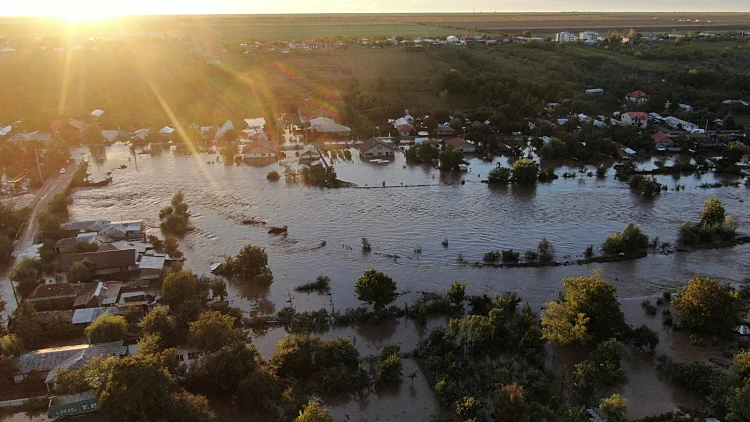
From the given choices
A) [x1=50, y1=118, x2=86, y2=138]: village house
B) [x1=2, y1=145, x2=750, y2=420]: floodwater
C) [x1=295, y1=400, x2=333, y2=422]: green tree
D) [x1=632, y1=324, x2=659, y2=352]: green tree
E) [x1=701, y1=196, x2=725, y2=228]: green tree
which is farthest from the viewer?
[x1=50, y1=118, x2=86, y2=138]: village house

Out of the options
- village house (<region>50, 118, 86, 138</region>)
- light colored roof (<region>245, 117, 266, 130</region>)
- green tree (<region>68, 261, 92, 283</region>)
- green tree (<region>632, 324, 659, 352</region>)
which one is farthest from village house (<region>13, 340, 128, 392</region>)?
light colored roof (<region>245, 117, 266, 130</region>)

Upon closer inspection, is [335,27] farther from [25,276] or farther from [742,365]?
[742,365]

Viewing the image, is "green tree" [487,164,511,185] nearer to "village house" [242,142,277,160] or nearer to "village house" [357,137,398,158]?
"village house" [357,137,398,158]

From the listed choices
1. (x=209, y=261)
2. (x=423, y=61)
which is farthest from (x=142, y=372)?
(x=423, y=61)

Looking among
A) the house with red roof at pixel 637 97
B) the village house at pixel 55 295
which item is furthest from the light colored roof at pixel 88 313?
the house with red roof at pixel 637 97

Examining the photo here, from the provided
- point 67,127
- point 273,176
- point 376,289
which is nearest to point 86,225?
point 273,176

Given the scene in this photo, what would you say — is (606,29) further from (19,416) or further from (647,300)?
(19,416)
